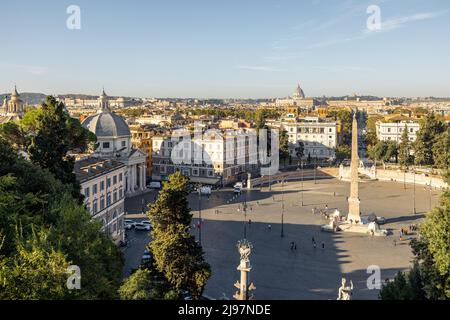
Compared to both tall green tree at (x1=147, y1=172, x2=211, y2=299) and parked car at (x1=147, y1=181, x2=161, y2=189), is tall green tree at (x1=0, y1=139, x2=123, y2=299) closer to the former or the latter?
tall green tree at (x1=147, y1=172, x2=211, y2=299)

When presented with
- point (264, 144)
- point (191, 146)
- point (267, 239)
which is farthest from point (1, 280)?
point (264, 144)

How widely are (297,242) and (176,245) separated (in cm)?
1416

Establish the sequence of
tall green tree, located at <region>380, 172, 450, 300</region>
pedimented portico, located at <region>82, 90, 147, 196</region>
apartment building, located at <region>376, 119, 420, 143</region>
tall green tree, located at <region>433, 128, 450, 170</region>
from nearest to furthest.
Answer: tall green tree, located at <region>380, 172, 450, 300</region>, pedimented portico, located at <region>82, 90, 147, 196</region>, tall green tree, located at <region>433, 128, 450, 170</region>, apartment building, located at <region>376, 119, 420, 143</region>

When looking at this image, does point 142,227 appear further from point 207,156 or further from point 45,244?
point 207,156

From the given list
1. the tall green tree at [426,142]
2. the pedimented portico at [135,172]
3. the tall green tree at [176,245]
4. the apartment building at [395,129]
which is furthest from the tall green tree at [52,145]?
the apartment building at [395,129]

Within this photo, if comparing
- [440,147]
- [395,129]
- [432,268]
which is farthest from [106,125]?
[395,129]

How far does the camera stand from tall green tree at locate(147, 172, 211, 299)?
648 inches

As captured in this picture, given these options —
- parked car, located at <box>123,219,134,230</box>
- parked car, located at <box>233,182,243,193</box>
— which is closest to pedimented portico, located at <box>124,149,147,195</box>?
parked car, located at <box>233,182,243,193</box>

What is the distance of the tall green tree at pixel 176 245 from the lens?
54.0 ft

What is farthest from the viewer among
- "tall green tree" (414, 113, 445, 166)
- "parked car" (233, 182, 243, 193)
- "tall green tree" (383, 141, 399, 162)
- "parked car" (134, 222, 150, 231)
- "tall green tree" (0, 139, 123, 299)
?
"tall green tree" (383, 141, 399, 162)

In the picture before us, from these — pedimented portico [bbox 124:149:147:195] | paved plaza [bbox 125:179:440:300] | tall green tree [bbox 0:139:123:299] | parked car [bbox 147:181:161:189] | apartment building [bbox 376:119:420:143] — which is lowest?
Answer: paved plaza [bbox 125:179:440:300]

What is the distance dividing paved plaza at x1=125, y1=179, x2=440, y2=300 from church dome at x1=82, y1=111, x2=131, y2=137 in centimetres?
749

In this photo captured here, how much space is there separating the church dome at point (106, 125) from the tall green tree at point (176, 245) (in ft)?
107

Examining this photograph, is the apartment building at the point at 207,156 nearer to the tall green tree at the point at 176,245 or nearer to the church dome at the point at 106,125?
the church dome at the point at 106,125
